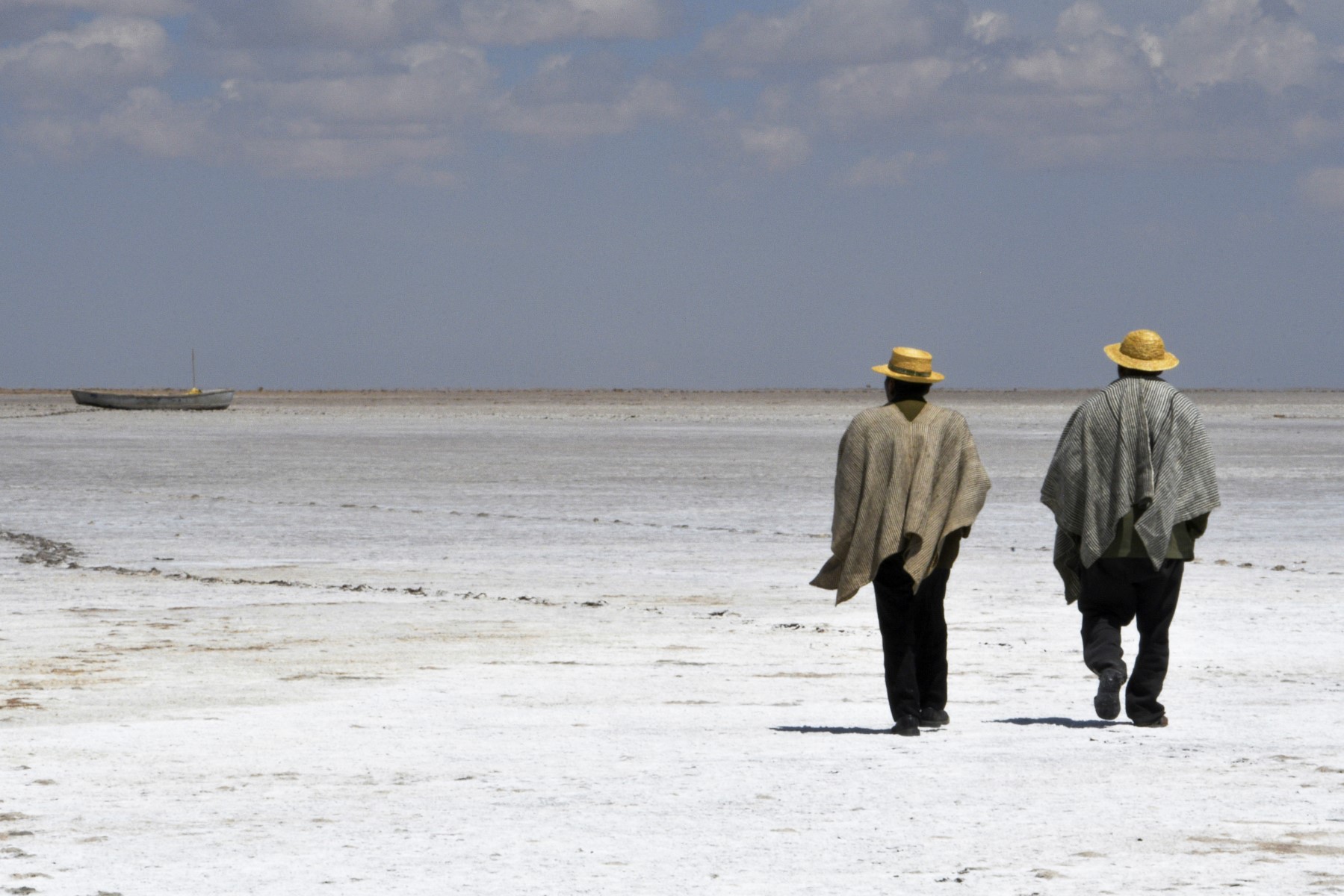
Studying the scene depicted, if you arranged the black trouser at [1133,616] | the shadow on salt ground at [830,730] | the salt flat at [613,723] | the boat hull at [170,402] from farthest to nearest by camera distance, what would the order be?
the boat hull at [170,402] < the black trouser at [1133,616] < the shadow on salt ground at [830,730] < the salt flat at [613,723]

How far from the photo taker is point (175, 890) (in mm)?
5555

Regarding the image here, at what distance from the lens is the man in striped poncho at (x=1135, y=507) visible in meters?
8.34

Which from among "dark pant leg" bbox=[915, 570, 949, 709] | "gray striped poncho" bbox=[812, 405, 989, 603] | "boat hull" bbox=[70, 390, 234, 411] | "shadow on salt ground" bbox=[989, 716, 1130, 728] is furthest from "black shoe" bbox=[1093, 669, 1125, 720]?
"boat hull" bbox=[70, 390, 234, 411]

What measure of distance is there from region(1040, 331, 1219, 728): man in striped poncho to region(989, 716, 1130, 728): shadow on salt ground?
0.12m

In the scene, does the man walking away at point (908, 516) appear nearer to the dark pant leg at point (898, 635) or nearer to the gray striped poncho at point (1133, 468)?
the dark pant leg at point (898, 635)

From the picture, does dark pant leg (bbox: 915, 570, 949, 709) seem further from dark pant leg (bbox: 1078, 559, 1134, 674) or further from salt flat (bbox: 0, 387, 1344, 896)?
dark pant leg (bbox: 1078, 559, 1134, 674)

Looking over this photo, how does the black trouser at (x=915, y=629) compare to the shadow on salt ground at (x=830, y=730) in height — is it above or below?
above

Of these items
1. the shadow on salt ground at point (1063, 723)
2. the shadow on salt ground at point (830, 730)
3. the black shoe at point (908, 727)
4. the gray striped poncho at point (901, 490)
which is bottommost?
the shadow on salt ground at point (1063, 723)

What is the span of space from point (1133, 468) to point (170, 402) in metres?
77.8

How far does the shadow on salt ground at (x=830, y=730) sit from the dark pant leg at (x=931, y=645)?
0.70 feet

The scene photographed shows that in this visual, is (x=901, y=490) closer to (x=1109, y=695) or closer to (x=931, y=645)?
(x=931, y=645)

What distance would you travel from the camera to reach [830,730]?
27.3ft

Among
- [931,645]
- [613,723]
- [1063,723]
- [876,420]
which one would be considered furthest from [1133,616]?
[613,723]

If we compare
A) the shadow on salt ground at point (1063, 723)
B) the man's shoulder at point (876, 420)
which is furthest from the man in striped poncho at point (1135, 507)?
the man's shoulder at point (876, 420)
